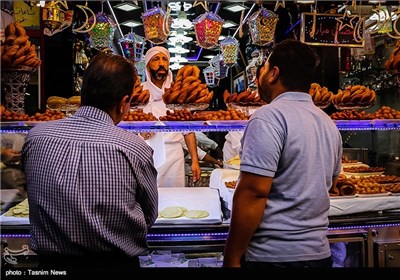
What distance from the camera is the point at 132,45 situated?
3084mm

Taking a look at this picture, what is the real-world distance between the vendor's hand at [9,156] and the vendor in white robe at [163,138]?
3.86ft

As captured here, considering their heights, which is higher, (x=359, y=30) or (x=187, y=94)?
(x=359, y=30)

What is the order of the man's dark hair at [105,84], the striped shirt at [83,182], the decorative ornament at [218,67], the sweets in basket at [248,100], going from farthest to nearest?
the decorative ornament at [218,67], the sweets in basket at [248,100], the man's dark hair at [105,84], the striped shirt at [83,182]

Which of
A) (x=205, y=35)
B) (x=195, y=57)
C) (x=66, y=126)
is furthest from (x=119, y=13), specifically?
(x=66, y=126)

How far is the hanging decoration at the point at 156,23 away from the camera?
275 centimetres

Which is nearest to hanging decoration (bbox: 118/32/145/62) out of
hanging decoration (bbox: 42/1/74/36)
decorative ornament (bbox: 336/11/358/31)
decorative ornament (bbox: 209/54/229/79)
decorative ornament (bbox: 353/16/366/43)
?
hanging decoration (bbox: 42/1/74/36)

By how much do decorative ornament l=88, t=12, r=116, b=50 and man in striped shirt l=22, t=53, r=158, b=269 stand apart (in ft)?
3.82

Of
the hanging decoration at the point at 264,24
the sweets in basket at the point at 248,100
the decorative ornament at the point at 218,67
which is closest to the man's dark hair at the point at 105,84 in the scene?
the sweets in basket at the point at 248,100

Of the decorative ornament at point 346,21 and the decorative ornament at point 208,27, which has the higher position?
the decorative ornament at point 346,21

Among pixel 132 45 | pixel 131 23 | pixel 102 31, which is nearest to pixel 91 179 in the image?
pixel 102 31

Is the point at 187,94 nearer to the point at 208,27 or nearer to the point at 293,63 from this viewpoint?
the point at 208,27

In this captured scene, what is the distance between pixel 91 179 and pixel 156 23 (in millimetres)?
1511

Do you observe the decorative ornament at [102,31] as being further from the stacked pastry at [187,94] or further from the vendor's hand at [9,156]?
the vendor's hand at [9,156]

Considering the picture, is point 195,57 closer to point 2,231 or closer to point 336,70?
point 336,70
